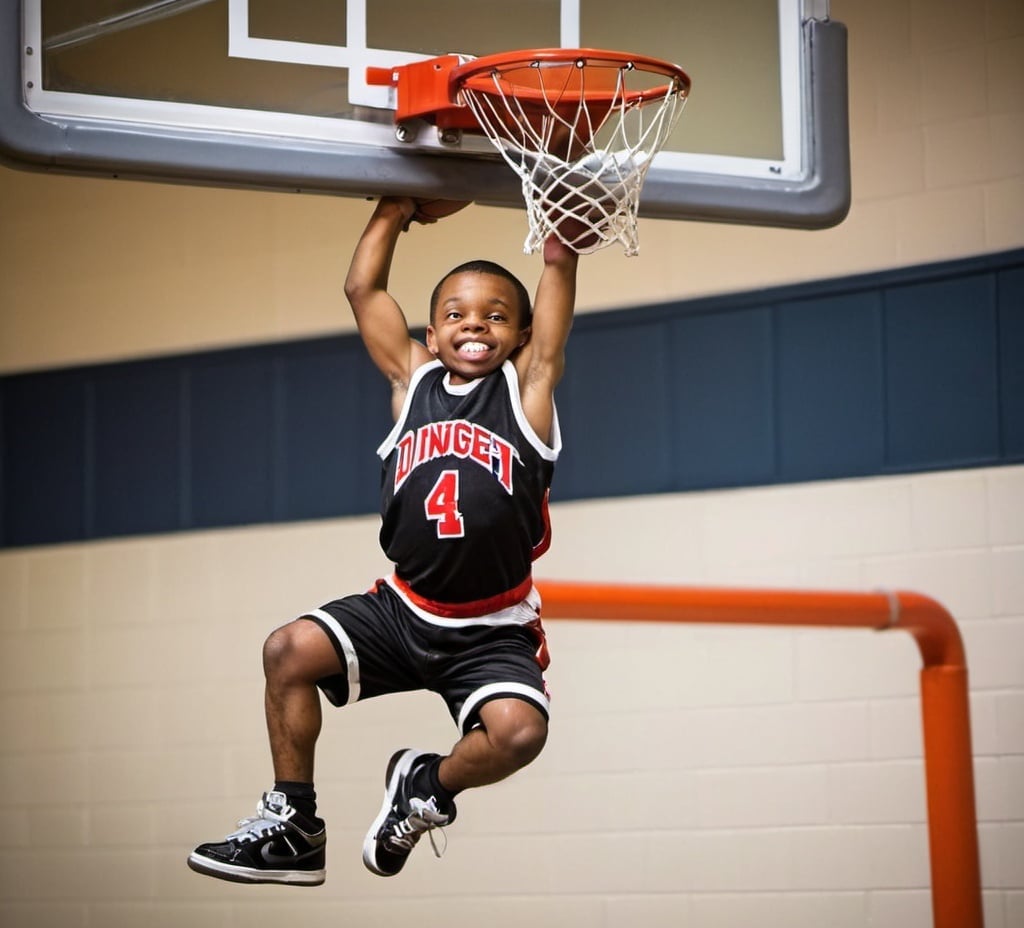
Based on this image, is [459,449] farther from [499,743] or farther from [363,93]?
[363,93]

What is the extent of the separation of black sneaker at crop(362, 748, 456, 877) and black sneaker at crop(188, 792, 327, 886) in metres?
0.12

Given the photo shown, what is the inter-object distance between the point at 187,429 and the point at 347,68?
3755 millimetres

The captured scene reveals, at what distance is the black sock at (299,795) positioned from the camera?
3277 mm

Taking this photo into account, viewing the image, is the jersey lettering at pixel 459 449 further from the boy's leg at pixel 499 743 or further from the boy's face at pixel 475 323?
the boy's leg at pixel 499 743

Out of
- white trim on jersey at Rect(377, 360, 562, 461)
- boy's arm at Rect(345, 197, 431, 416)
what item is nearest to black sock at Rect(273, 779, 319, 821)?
white trim on jersey at Rect(377, 360, 562, 461)

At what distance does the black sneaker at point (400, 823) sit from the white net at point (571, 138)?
3.56 ft

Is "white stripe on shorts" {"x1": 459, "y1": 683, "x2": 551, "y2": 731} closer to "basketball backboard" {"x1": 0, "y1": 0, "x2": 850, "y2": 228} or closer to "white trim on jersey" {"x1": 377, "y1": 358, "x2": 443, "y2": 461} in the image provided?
"white trim on jersey" {"x1": 377, "y1": 358, "x2": 443, "y2": 461}

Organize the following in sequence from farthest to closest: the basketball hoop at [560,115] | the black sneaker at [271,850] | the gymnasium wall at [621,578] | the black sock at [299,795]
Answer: the gymnasium wall at [621,578] → the basketball hoop at [560,115] → the black sock at [299,795] → the black sneaker at [271,850]

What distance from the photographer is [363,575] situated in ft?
21.9

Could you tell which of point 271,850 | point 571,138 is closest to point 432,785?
point 271,850

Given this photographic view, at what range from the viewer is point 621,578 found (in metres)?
6.27

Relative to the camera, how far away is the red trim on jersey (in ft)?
11.0

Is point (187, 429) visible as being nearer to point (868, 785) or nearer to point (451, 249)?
point (451, 249)

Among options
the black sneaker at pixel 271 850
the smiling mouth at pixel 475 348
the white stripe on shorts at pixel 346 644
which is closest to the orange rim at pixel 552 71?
the smiling mouth at pixel 475 348
